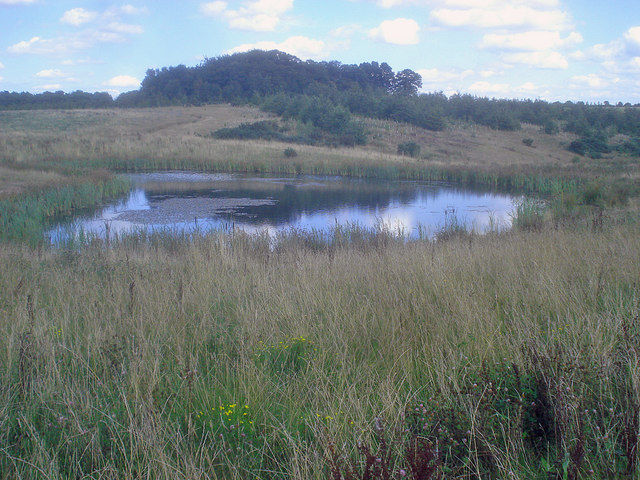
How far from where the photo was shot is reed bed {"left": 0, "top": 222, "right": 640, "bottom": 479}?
2.16m

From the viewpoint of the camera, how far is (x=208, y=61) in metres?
90.2

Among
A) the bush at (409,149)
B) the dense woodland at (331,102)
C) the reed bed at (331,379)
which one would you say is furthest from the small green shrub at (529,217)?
the dense woodland at (331,102)

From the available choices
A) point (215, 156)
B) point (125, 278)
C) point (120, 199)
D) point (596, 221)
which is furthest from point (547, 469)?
point (215, 156)

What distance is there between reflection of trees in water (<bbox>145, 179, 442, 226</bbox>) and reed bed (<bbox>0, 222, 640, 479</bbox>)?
11.6 metres

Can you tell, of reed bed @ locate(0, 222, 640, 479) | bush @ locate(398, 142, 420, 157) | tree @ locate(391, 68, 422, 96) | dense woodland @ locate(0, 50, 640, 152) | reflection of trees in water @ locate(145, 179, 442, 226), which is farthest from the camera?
tree @ locate(391, 68, 422, 96)

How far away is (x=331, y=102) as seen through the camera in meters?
54.4

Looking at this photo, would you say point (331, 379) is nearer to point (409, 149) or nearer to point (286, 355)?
point (286, 355)

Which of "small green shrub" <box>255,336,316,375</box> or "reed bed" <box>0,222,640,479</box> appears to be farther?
"small green shrub" <box>255,336,316,375</box>

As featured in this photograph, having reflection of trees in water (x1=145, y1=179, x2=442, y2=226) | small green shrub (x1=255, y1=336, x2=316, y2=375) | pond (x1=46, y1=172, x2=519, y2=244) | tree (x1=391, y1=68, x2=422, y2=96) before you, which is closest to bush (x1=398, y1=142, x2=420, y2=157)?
pond (x1=46, y1=172, x2=519, y2=244)

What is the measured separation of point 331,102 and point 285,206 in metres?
37.9

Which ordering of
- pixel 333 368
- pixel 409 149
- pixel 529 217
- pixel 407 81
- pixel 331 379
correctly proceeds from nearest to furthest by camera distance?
pixel 331 379 < pixel 333 368 < pixel 529 217 < pixel 409 149 < pixel 407 81

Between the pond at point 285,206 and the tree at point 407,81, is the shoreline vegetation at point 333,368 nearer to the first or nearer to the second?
the pond at point 285,206

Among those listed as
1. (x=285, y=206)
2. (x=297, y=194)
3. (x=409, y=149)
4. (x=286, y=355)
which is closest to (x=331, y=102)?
(x=409, y=149)

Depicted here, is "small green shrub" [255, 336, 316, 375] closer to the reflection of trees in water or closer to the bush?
the reflection of trees in water
